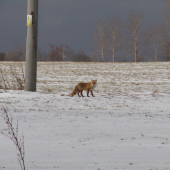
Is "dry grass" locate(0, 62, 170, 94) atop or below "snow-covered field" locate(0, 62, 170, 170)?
atop

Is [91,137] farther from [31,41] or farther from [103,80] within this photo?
[103,80]

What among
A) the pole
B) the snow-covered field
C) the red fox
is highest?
the pole

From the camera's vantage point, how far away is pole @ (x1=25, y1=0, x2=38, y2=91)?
11000 millimetres

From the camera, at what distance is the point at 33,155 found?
12.4 feet

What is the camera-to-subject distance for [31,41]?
437 inches

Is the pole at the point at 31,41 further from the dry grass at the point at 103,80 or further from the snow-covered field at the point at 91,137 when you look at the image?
the snow-covered field at the point at 91,137

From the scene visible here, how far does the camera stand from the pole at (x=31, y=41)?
1100 cm

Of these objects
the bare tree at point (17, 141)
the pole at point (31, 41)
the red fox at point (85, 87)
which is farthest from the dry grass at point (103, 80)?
the bare tree at point (17, 141)

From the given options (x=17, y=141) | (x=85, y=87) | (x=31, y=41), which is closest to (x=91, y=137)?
(x=17, y=141)

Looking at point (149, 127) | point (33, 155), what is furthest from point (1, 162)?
point (149, 127)

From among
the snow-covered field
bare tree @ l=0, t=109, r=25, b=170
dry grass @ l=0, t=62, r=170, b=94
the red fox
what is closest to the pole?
dry grass @ l=0, t=62, r=170, b=94

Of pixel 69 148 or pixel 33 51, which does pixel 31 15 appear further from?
pixel 69 148

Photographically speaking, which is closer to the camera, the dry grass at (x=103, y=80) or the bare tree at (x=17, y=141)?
the bare tree at (x=17, y=141)

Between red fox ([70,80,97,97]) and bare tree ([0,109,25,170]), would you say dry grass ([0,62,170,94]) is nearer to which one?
red fox ([70,80,97,97])
